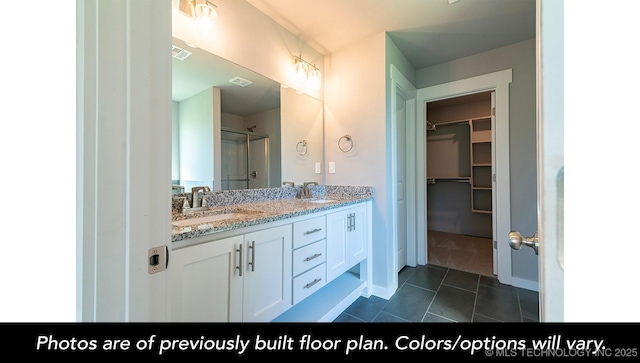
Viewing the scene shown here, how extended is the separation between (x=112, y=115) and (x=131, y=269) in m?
0.25

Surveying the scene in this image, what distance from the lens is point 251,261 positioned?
53 centimetres

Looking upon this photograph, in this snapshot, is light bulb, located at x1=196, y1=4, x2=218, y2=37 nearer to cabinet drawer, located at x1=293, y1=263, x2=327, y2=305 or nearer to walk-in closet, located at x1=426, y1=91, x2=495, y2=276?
cabinet drawer, located at x1=293, y1=263, x2=327, y2=305

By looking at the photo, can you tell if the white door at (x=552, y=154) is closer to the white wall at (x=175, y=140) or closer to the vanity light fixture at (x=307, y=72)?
the white wall at (x=175, y=140)

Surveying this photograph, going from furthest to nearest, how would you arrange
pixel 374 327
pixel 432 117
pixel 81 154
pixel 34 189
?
pixel 432 117, pixel 374 327, pixel 34 189, pixel 81 154

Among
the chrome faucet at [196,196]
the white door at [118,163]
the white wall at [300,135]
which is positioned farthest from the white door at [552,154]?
the white wall at [300,135]

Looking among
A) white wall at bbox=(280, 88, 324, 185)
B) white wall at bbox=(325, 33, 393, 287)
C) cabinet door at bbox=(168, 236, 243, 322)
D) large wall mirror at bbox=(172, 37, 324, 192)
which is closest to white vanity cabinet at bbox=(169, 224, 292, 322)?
cabinet door at bbox=(168, 236, 243, 322)

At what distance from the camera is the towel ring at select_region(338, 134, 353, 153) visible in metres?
1.79

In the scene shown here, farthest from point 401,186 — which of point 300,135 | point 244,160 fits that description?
point 244,160

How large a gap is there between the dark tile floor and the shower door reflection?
2.82 feet

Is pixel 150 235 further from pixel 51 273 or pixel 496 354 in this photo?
pixel 496 354

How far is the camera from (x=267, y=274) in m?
0.55

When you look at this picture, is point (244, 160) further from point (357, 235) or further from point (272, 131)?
point (357, 235)

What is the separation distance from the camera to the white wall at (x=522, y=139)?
5.92ft
